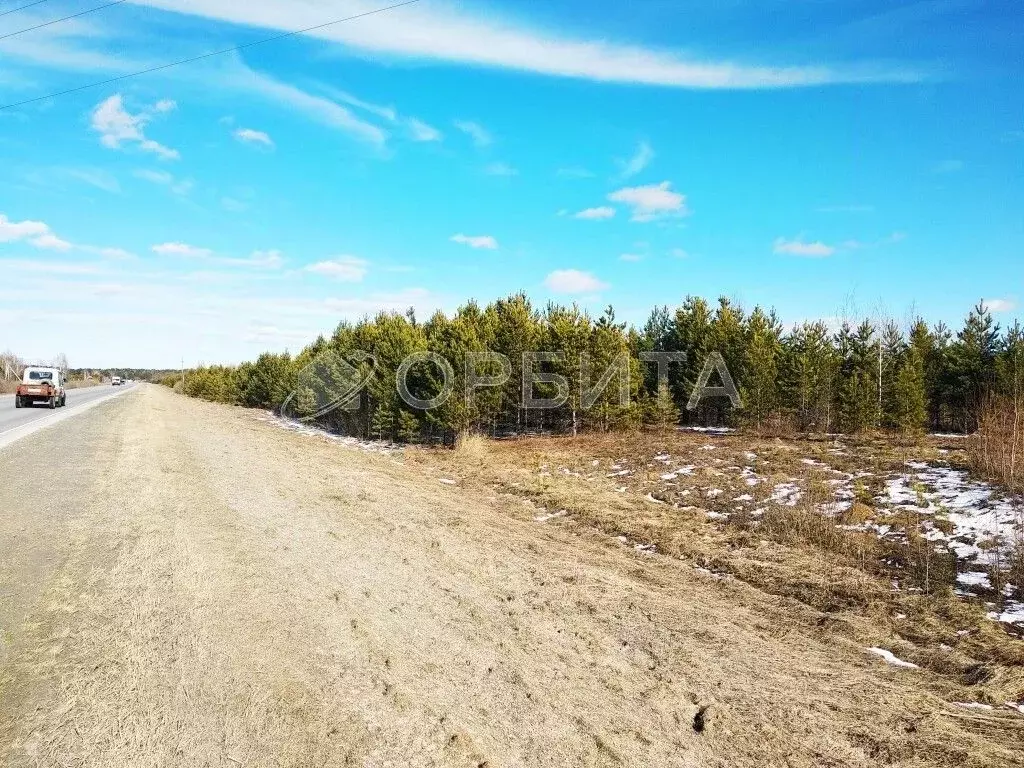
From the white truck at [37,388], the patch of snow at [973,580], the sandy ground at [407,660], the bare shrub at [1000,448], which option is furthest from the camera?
the white truck at [37,388]

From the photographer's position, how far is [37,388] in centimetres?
3156

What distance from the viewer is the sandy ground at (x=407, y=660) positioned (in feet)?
11.2

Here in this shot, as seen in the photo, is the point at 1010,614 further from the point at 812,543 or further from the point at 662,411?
the point at 662,411

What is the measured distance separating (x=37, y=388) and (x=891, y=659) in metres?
39.3

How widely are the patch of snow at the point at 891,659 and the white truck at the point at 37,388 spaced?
39.1 meters

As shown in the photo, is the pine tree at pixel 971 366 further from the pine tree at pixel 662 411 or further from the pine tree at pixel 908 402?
the pine tree at pixel 662 411

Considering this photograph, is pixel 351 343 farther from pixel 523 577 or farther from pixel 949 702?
A: pixel 949 702

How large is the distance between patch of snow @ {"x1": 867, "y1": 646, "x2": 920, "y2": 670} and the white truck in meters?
39.1

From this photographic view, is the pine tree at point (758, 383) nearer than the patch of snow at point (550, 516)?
No

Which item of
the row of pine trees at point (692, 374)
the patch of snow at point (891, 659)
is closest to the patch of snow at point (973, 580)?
the patch of snow at point (891, 659)

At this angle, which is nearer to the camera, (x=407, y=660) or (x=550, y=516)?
(x=407, y=660)

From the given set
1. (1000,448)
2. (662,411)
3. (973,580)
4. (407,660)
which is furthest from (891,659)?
(662,411)

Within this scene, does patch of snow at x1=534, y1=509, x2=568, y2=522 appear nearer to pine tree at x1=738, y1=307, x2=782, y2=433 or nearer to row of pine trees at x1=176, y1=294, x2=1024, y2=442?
row of pine trees at x1=176, y1=294, x2=1024, y2=442

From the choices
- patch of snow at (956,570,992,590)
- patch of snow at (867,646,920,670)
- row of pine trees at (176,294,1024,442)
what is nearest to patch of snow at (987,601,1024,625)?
patch of snow at (956,570,992,590)
